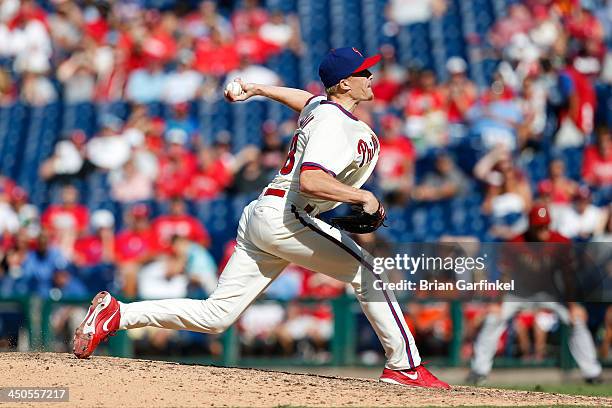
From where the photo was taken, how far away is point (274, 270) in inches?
267

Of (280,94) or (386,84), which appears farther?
(386,84)

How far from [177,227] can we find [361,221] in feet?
20.0

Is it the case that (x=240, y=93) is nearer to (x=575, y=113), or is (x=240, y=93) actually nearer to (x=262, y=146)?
(x=262, y=146)

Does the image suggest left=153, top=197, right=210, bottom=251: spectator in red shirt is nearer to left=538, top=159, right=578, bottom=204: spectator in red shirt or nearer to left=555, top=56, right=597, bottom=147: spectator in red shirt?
left=538, top=159, right=578, bottom=204: spectator in red shirt

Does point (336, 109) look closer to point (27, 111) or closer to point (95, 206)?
point (95, 206)

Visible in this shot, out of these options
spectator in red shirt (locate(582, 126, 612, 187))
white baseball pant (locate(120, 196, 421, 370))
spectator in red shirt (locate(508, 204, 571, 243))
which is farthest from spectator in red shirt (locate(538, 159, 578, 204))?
white baseball pant (locate(120, 196, 421, 370))

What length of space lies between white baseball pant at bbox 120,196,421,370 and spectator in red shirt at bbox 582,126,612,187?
20.3 ft

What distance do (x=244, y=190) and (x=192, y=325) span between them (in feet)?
21.0

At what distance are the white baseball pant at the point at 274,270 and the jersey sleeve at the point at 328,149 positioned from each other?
0.41 m

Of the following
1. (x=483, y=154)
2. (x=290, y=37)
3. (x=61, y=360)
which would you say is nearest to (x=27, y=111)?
(x=290, y=37)

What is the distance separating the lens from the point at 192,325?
675 cm

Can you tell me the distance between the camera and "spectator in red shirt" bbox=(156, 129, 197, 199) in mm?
13281

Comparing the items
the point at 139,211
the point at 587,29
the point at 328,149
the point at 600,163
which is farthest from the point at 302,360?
the point at 587,29

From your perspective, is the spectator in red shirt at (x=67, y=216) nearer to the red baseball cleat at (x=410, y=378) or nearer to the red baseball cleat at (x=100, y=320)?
the red baseball cleat at (x=100, y=320)
